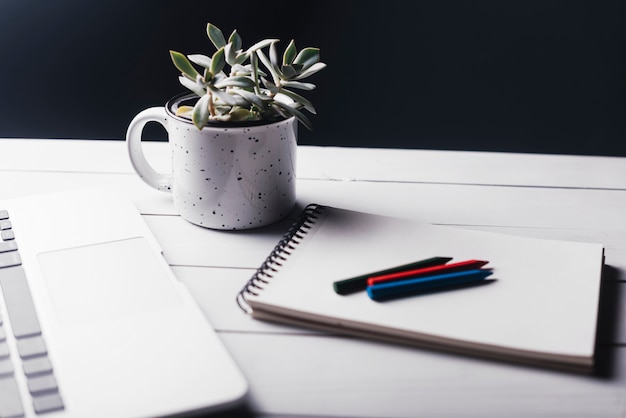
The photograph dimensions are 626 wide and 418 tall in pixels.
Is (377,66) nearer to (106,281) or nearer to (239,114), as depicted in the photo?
(239,114)

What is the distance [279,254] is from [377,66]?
719 mm

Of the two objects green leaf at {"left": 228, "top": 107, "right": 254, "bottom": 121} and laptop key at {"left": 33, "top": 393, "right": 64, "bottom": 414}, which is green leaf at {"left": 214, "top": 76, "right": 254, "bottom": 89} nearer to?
green leaf at {"left": 228, "top": 107, "right": 254, "bottom": 121}

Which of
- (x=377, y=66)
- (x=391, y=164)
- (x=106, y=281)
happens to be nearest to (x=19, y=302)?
(x=106, y=281)

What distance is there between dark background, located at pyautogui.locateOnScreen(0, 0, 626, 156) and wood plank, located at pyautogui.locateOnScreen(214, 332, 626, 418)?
32.3 inches

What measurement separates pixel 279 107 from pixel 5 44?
0.76 m

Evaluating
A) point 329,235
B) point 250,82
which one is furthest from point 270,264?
point 250,82

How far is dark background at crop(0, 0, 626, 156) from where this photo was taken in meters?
1.24

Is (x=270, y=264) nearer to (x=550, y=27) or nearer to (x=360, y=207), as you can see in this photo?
(x=360, y=207)

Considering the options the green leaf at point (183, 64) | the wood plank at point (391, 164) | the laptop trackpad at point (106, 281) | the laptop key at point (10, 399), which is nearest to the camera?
the laptop key at point (10, 399)

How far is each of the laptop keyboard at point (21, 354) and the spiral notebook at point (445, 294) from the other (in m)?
0.18

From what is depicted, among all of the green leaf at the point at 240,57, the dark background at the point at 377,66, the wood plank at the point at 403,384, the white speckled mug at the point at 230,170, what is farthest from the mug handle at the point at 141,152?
the dark background at the point at 377,66

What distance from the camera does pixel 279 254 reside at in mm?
675

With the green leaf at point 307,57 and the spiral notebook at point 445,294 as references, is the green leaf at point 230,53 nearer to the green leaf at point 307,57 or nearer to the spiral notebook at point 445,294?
the green leaf at point 307,57

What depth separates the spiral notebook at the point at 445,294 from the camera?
55cm
